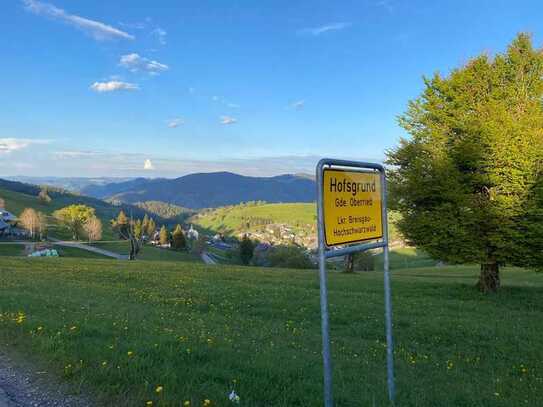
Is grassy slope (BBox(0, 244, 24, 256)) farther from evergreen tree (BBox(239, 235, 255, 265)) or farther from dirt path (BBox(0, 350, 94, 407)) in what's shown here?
dirt path (BBox(0, 350, 94, 407))

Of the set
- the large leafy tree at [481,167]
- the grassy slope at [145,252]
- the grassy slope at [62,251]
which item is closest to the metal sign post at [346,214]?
the large leafy tree at [481,167]

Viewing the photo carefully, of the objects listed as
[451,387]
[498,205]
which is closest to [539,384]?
[451,387]

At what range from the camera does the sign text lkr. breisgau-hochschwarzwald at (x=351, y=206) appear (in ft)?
15.6

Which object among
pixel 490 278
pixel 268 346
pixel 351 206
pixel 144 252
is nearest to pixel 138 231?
pixel 144 252

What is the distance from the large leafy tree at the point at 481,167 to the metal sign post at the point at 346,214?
1523 cm

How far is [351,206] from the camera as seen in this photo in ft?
17.0

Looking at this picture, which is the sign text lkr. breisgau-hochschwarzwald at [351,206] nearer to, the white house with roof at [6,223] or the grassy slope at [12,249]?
the grassy slope at [12,249]

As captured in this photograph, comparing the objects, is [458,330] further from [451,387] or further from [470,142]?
[470,142]

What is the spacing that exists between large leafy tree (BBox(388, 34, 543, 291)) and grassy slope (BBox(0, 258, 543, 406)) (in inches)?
131

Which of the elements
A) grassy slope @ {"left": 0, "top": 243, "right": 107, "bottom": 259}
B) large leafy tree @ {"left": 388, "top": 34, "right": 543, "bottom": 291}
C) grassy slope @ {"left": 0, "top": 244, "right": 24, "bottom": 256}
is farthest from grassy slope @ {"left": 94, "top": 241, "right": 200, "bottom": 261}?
large leafy tree @ {"left": 388, "top": 34, "right": 543, "bottom": 291}

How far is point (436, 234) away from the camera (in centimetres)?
2019

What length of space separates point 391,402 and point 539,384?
14.3 feet

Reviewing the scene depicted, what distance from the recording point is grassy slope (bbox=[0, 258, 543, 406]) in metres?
5.65

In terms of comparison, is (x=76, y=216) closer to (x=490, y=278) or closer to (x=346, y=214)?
(x=490, y=278)
